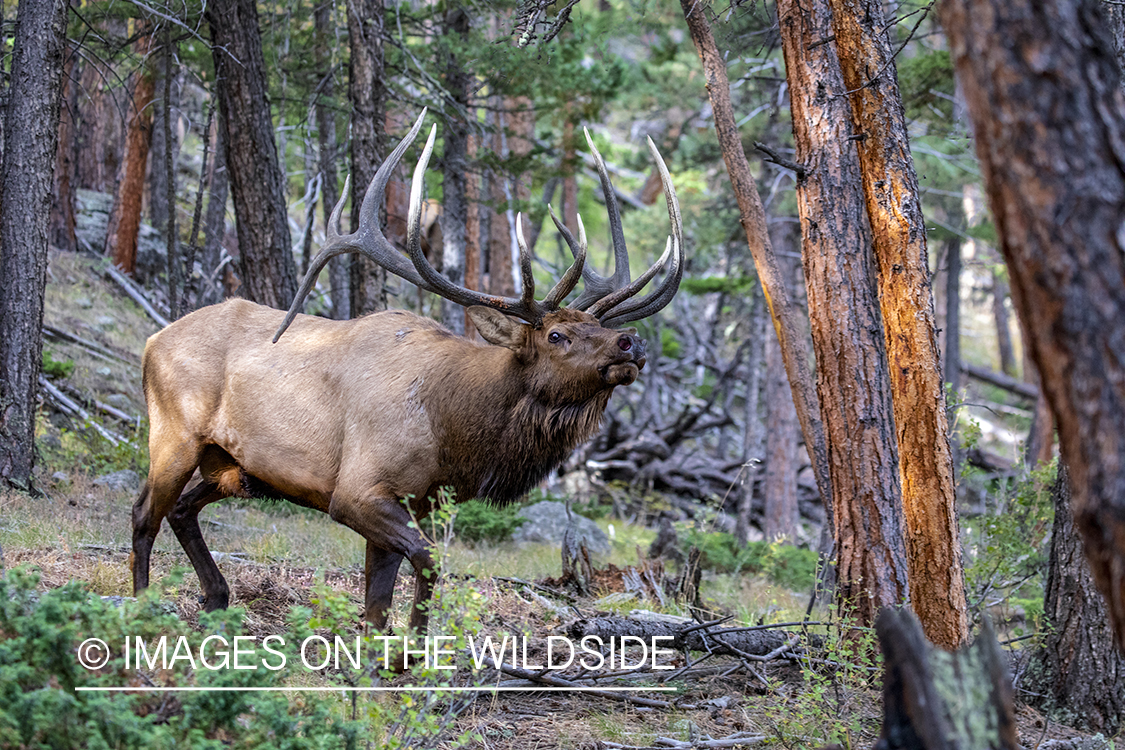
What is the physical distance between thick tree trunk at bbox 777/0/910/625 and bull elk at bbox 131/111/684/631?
89 cm

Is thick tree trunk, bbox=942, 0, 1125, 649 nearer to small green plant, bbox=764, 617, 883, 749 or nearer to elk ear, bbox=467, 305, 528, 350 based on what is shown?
small green plant, bbox=764, 617, 883, 749

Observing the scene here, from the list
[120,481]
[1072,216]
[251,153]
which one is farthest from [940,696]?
[120,481]

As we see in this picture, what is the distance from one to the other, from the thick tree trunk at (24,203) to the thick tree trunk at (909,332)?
6.16 metres

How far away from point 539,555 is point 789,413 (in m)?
5.39

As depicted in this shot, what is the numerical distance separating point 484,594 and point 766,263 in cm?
338

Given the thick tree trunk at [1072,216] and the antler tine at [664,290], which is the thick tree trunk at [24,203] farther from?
the thick tree trunk at [1072,216]

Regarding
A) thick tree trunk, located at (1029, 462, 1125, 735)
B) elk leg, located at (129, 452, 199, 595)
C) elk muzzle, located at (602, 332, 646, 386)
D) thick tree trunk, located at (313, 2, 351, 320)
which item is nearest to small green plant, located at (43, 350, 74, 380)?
thick tree trunk, located at (313, 2, 351, 320)

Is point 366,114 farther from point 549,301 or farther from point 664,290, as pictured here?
point 664,290

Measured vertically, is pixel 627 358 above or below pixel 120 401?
above

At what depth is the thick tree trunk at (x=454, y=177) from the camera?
452 inches

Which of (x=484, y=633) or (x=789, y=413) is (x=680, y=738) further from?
(x=789, y=413)

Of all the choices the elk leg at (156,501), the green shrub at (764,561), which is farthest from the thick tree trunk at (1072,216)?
the green shrub at (764,561)

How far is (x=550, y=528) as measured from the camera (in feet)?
36.6

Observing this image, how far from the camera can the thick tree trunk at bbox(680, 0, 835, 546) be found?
22.2ft
